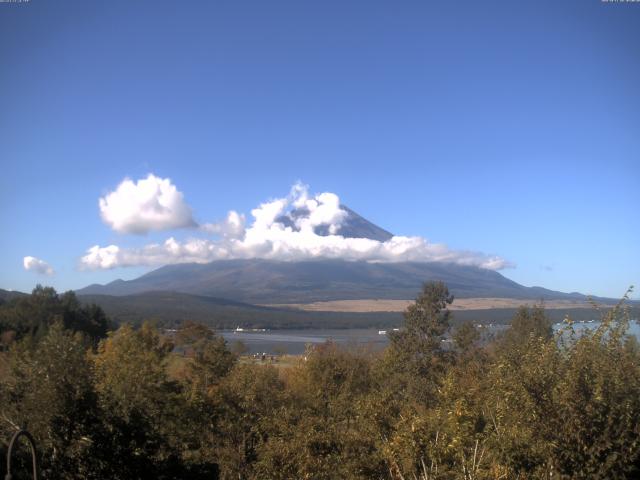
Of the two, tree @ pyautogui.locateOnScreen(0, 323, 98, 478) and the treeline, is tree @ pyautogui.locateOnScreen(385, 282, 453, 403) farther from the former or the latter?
tree @ pyautogui.locateOnScreen(0, 323, 98, 478)

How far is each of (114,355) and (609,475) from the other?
37.8 meters

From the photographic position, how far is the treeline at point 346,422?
1117 centimetres

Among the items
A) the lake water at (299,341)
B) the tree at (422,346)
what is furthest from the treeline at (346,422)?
the lake water at (299,341)

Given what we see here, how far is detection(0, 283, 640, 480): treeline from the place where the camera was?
1117cm

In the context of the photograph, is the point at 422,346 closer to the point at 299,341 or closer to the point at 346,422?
the point at 346,422

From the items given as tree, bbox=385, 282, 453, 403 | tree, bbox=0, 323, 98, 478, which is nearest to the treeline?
tree, bbox=0, 323, 98, 478

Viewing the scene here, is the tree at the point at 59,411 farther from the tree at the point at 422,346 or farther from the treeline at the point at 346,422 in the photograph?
the tree at the point at 422,346

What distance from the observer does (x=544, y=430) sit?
11.3m

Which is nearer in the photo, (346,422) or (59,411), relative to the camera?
(59,411)

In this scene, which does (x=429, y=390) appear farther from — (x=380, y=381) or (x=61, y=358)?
(x=61, y=358)

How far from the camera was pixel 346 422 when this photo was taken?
22500 millimetres

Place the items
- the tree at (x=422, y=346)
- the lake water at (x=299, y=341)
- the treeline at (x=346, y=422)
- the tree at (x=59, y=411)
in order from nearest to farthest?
the treeline at (x=346, y=422)
the tree at (x=59, y=411)
the tree at (x=422, y=346)
the lake water at (x=299, y=341)

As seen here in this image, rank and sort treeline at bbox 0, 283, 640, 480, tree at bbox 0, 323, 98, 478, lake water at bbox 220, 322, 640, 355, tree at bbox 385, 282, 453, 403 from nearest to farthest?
treeline at bbox 0, 283, 640, 480 < tree at bbox 0, 323, 98, 478 < tree at bbox 385, 282, 453, 403 < lake water at bbox 220, 322, 640, 355

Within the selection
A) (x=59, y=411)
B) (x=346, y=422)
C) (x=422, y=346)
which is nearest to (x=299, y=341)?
(x=422, y=346)
